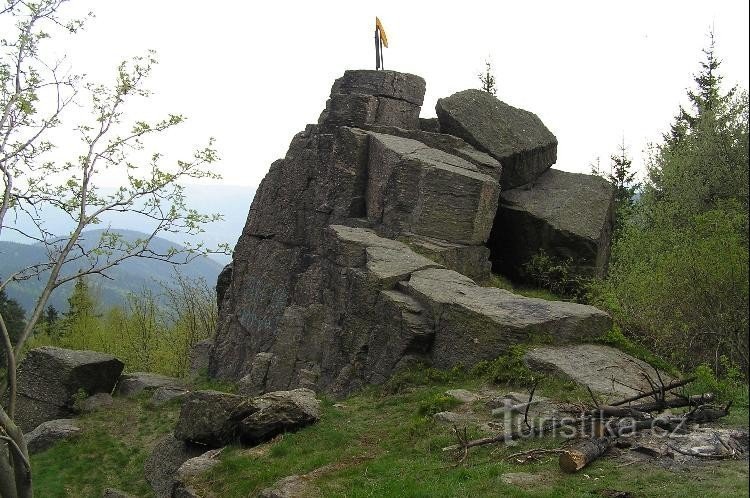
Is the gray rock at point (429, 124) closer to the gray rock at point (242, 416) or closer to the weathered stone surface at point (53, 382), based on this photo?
the gray rock at point (242, 416)

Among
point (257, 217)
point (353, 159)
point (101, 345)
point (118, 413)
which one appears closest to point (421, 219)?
point (353, 159)

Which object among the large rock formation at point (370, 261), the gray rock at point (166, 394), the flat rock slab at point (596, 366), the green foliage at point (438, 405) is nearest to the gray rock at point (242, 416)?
the green foliage at point (438, 405)

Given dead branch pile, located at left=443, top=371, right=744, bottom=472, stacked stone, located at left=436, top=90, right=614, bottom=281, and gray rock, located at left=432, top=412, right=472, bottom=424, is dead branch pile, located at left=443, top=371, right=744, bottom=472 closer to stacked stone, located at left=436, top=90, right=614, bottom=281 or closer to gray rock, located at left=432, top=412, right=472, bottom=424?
gray rock, located at left=432, top=412, right=472, bottom=424

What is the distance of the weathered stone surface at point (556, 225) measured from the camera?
86.1 ft

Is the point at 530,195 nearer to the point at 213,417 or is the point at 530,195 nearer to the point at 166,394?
the point at 213,417

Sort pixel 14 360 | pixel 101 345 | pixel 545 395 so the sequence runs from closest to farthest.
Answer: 1. pixel 545 395
2. pixel 14 360
3. pixel 101 345

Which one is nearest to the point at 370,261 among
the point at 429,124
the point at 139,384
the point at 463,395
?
the point at 463,395

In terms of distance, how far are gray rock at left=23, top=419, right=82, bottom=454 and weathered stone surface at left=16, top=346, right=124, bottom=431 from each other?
145 centimetres

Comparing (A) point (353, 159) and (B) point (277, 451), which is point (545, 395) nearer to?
(B) point (277, 451)

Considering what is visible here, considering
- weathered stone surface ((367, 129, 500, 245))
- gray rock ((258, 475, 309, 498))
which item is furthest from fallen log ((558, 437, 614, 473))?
weathered stone surface ((367, 129, 500, 245))

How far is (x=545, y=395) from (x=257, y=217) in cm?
1699

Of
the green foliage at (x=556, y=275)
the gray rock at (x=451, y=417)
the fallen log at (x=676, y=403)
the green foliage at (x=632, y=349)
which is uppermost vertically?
the green foliage at (x=556, y=275)

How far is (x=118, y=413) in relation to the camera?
91.6ft

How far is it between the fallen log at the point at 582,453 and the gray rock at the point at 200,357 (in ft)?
70.5
